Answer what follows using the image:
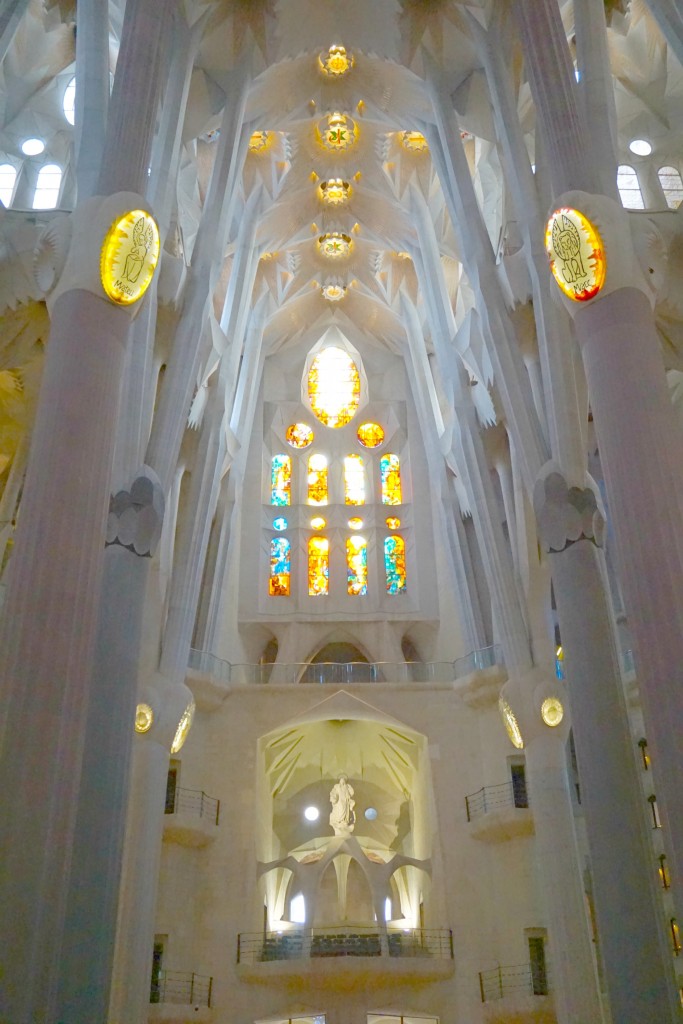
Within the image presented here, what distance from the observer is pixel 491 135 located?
64.1 ft

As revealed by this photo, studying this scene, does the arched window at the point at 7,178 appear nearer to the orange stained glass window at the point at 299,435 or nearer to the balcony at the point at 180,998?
the orange stained glass window at the point at 299,435

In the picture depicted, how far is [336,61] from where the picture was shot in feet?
72.1

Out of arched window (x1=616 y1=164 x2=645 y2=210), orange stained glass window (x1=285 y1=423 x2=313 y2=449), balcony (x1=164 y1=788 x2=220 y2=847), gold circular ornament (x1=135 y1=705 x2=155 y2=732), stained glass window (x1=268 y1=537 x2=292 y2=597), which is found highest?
orange stained glass window (x1=285 y1=423 x2=313 y2=449)

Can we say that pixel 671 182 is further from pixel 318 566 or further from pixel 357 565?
pixel 318 566

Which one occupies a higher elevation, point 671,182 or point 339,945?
point 671,182

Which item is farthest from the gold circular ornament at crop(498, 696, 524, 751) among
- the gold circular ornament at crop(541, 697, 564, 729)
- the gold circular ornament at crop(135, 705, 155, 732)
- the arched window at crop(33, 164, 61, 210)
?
the arched window at crop(33, 164, 61, 210)

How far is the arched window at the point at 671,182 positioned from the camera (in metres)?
20.6

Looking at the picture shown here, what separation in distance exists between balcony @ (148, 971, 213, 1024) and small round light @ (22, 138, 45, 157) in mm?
18053

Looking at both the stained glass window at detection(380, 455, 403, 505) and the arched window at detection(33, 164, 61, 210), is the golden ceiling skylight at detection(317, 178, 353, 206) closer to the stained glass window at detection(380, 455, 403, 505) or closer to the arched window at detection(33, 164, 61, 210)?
the stained glass window at detection(380, 455, 403, 505)

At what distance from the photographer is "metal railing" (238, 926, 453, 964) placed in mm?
20469

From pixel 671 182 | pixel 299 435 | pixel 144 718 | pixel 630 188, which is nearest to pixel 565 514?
pixel 144 718

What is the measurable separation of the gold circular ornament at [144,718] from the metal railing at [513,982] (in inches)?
376

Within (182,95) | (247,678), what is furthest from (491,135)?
(247,678)

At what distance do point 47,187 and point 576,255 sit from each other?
1391cm
